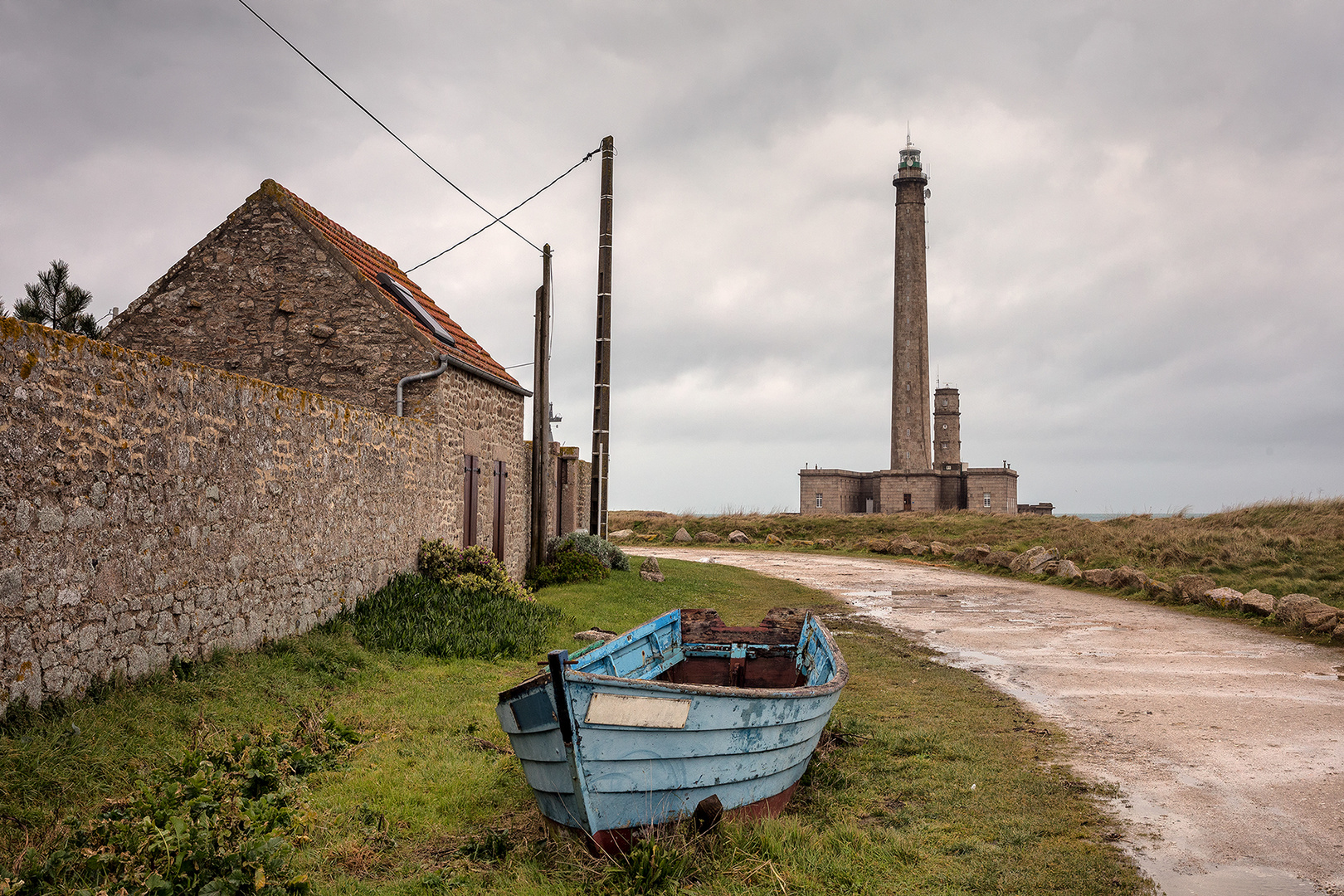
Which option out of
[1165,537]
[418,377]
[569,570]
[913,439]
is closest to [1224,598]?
[1165,537]

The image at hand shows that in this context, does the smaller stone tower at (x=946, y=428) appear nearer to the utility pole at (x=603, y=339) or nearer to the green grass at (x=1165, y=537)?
the green grass at (x=1165, y=537)

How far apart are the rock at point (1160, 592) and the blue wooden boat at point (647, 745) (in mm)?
17031

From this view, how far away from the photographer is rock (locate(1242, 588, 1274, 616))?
54.9 feet

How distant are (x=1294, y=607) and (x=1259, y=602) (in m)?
1.13

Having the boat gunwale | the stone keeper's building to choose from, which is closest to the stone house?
the boat gunwale

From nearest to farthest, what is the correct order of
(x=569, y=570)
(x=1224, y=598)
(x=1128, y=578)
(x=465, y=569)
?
(x=465, y=569), (x=1224, y=598), (x=569, y=570), (x=1128, y=578)

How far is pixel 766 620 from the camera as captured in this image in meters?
9.72

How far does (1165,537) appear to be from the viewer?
2678 cm

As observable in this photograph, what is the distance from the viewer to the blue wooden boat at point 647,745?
4812 mm

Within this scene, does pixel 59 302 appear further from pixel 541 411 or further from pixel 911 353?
pixel 911 353

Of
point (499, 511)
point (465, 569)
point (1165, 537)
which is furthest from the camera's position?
point (1165, 537)

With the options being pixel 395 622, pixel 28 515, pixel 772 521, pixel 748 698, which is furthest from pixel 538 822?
pixel 772 521

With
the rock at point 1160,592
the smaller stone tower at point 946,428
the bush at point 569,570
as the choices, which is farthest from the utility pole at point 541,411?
A: the smaller stone tower at point 946,428

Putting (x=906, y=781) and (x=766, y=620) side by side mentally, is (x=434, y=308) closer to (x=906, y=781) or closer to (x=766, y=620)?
(x=766, y=620)
